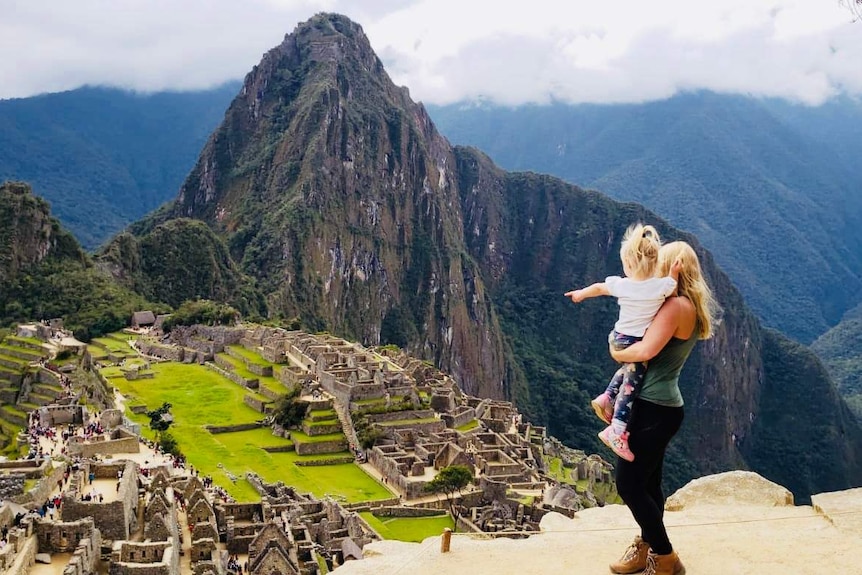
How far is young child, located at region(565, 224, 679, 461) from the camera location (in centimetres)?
761

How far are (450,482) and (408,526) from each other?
3.40 m

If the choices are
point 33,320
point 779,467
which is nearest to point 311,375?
point 33,320

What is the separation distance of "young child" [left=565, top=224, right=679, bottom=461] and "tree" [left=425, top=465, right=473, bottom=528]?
1135 inches

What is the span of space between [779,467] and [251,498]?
450ft

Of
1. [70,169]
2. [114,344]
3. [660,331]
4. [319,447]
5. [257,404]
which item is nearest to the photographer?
[660,331]

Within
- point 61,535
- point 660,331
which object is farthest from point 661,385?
point 61,535

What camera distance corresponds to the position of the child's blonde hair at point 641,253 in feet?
25.6

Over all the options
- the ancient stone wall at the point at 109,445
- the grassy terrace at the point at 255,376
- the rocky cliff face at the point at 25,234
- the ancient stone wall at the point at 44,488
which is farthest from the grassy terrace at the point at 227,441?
the rocky cliff face at the point at 25,234

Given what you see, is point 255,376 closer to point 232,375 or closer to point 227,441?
point 232,375

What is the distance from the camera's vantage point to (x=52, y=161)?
588 feet

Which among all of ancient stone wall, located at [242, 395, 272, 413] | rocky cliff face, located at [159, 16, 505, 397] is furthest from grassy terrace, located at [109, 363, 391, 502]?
rocky cliff face, located at [159, 16, 505, 397]

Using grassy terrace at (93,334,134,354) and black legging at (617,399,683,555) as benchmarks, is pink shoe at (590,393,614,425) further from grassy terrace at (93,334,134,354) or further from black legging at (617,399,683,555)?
grassy terrace at (93,334,134,354)

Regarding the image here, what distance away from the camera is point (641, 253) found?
7828 millimetres

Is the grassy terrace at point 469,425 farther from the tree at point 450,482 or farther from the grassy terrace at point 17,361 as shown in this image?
the grassy terrace at point 17,361
